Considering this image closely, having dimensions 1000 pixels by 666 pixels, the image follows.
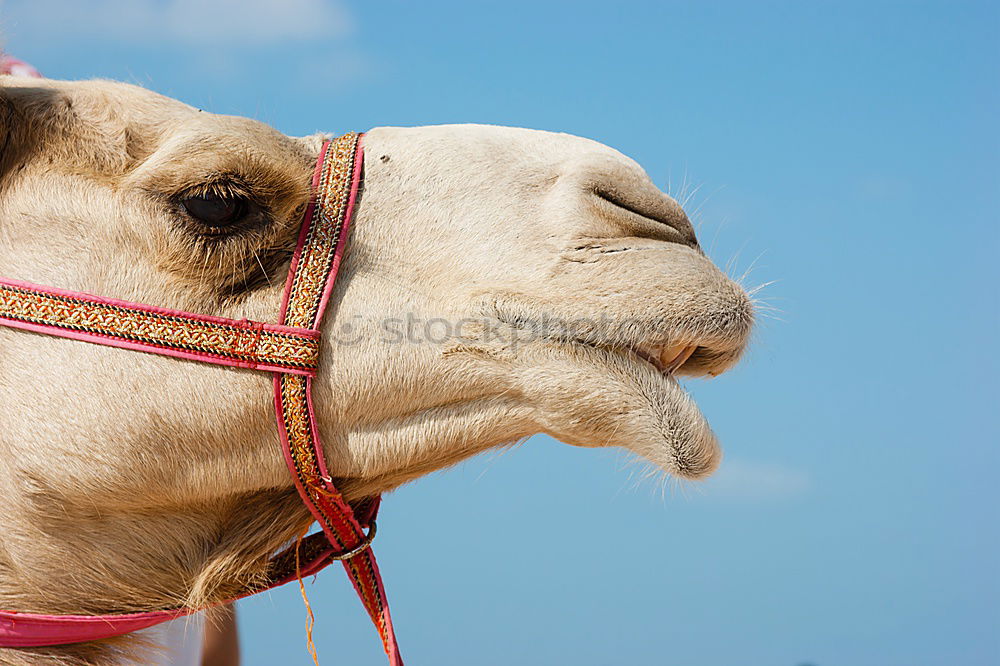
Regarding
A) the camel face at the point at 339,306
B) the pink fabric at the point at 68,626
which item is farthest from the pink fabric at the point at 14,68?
the pink fabric at the point at 68,626

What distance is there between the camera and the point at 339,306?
6.74 ft

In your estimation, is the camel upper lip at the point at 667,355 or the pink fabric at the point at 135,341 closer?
the pink fabric at the point at 135,341

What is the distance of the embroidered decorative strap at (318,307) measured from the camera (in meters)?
1.99

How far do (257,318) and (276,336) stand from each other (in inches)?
2.7

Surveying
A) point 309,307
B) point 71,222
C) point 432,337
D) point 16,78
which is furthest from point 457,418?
point 16,78

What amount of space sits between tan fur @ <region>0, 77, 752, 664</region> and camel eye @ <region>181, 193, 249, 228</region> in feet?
0.10

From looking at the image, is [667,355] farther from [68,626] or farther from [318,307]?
[68,626]

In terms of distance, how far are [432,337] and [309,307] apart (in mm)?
259

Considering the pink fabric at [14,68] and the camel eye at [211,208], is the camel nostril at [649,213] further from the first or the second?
the pink fabric at [14,68]

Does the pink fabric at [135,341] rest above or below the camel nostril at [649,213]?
below

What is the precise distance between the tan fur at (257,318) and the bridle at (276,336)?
0.03 metres

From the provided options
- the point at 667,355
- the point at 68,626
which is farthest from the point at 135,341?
the point at 667,355

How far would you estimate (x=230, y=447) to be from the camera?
2.00m

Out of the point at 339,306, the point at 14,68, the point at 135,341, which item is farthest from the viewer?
the point at 14,68
